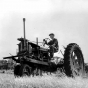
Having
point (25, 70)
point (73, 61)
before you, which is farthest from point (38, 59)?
point (73, 61)

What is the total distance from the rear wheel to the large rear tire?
151 centimetres

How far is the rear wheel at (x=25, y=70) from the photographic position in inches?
309

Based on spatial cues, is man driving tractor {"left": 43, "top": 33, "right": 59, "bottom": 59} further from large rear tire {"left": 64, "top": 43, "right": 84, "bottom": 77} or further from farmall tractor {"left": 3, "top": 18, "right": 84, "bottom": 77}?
large rear tire {"left": 64, "top": 43, "right": 84, "bottom": 77}

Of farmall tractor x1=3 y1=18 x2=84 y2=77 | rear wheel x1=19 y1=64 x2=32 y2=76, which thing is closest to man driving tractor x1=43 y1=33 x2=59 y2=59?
farmall tractor x1=3 y1=18 x2=84 y2=77

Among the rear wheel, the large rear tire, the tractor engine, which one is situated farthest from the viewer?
the tractor engine

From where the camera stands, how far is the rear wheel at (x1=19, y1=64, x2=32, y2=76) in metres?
7.85

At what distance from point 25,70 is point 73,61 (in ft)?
6.38

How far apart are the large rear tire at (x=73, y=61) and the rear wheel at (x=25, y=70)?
1.51 metres

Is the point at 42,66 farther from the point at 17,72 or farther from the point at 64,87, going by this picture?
the point at 64,87

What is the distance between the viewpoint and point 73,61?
818 centimetres

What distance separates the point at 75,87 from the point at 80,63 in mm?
3694

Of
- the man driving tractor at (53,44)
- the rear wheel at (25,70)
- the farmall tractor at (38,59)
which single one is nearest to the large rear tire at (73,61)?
the farmall tractor at (38,59)

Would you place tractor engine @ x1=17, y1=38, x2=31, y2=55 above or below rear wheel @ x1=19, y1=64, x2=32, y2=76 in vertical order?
above

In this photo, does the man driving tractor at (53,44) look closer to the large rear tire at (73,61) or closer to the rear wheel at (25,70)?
the large rear tire at (73,61)
